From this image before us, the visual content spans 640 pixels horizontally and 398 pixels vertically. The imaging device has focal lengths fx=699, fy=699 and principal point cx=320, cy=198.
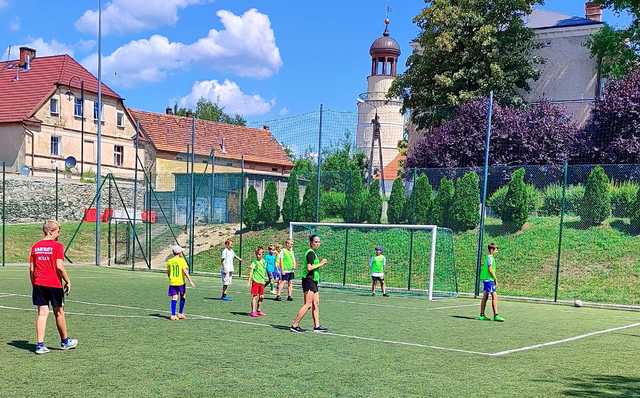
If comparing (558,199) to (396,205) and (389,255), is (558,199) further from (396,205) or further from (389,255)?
(389,255)

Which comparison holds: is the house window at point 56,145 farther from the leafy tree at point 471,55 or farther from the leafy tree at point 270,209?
the leafy tree at point 471,55

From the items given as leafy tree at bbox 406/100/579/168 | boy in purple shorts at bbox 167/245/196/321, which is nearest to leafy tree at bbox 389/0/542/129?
leafy tree at bbox 406/100/579/168

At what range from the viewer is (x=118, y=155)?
55.0 m

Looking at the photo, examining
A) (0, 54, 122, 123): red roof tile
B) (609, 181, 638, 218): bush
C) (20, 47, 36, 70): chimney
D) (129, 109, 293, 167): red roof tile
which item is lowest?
(609, 181, 638, 218): bush

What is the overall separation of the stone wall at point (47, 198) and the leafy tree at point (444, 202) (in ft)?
64.7

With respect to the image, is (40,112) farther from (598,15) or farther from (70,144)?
(598,15)

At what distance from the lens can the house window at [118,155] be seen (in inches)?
2142

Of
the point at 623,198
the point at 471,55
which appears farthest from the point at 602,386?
the point at 471,55

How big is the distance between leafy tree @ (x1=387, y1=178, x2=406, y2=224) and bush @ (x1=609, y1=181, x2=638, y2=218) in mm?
8410

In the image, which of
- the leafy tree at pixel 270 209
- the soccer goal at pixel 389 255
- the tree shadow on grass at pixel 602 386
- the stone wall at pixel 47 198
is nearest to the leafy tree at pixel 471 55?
the leafy tree at pixel 270 209

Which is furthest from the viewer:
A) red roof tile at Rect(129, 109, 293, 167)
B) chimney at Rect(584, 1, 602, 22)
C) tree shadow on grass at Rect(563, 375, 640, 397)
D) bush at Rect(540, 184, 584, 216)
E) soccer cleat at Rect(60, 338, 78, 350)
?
red roof tile at Rect(129, 109, 293, 167)

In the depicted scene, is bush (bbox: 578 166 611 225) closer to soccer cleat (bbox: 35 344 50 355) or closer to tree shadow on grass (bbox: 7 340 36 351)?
tree shadow on grass (bbox: 7 340 36 351)

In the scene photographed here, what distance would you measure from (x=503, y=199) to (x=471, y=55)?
11.8m

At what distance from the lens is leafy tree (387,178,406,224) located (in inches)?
A: 1188
